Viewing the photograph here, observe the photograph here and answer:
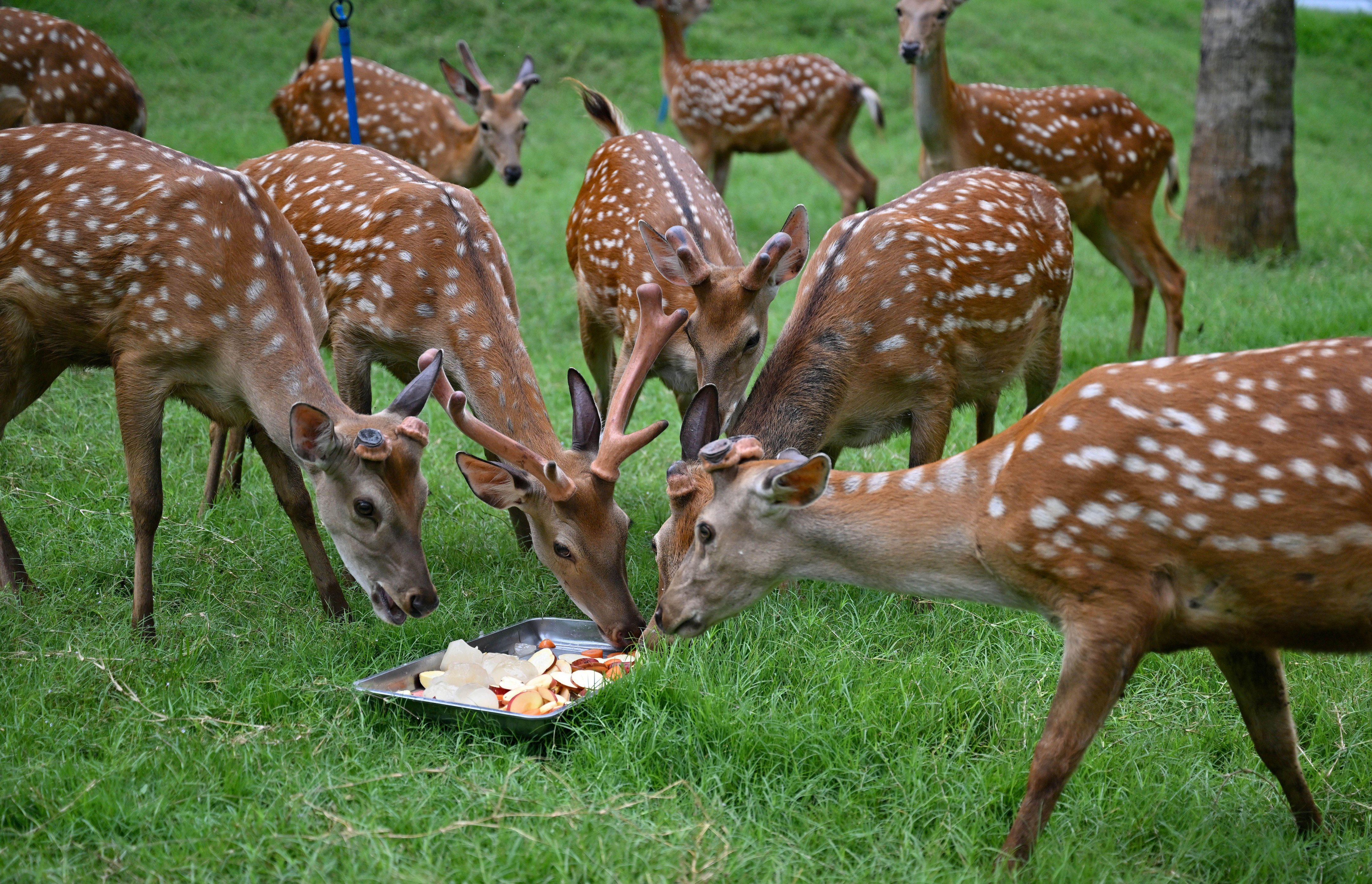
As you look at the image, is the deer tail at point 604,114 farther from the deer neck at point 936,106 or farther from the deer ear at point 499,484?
the deer ear at point 499,484

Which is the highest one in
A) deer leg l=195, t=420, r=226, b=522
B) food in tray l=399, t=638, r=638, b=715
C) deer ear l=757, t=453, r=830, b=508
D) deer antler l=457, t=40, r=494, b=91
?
deer ear l=757, t=453, r=830, b=508

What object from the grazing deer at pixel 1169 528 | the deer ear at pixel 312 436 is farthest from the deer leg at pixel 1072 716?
the deer ear at pixel 312 436

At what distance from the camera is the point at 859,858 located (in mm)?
2775

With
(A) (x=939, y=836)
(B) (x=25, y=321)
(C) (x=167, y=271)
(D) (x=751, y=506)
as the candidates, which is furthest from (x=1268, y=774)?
(B) (x=25, y=321)

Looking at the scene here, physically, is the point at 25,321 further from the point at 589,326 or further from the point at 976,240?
the point at 976,240

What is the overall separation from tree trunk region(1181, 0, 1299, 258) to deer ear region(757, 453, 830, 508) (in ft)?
25.0

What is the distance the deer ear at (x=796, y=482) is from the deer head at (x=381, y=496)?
48.1 inches

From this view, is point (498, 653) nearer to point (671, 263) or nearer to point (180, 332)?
point (180, 332)

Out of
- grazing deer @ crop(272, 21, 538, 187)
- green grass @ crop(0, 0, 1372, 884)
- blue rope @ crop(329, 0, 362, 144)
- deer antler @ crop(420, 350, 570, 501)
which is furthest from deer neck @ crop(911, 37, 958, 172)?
deer antler @ crop(420, 350, 570, 501)

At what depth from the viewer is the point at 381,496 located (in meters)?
3.76

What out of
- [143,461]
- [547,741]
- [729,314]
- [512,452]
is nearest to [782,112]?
[729,314]

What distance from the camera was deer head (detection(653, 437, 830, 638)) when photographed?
3.18 meters

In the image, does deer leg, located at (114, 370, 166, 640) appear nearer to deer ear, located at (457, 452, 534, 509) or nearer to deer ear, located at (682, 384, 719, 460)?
deer ear, located at (457, 452, 534, 509)

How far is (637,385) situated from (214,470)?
201 cm
